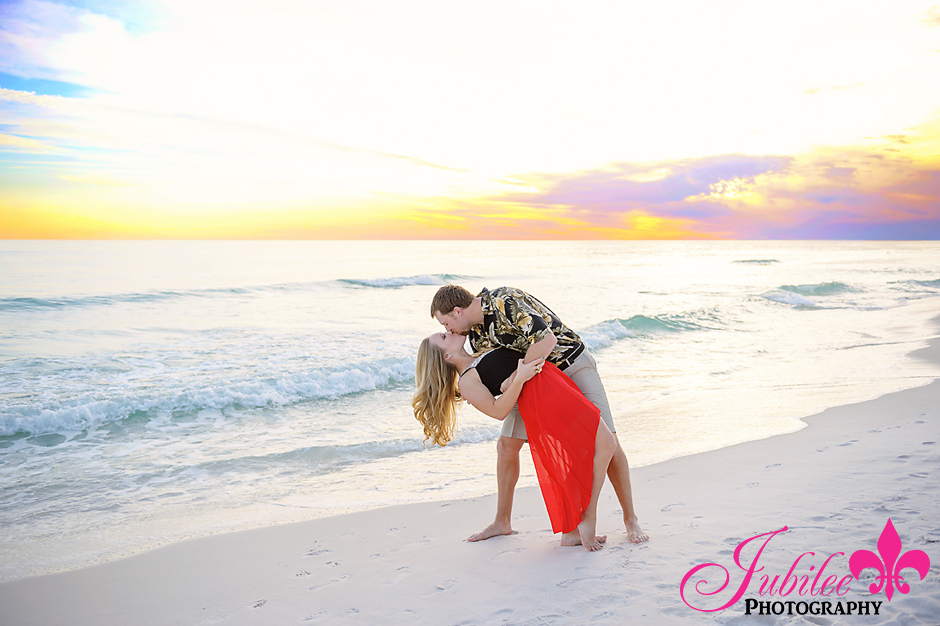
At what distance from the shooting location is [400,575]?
11.1 ft

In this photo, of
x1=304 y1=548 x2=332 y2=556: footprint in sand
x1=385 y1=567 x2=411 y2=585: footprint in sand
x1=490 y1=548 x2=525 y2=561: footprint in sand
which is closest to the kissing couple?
x1=490 y1=548 x2=525 y2=561: footprint in sand

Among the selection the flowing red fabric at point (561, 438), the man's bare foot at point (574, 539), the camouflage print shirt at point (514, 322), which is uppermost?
the camouflage print shirt at point (514, 322)

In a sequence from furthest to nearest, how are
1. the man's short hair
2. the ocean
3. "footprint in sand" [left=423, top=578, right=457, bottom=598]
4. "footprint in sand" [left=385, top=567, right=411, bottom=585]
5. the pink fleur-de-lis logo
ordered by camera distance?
the ocean
the man's short hair
"footprint in sand" [left=385, top=567, right=411, bottom=585]
"footprint in sand" [left=423, top=578, right=457, bottom=598]
the pink fleur-de-lis logo

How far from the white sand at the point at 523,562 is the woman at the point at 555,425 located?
31 cm

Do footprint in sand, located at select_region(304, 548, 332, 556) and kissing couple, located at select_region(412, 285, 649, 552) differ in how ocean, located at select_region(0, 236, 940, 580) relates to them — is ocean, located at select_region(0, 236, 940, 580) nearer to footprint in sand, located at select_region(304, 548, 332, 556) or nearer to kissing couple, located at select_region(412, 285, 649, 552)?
footprint in sand, located at select_region(304, 548, 332, 556)

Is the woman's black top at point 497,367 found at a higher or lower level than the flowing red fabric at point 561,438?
higher

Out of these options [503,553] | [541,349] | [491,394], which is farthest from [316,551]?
[541,349]

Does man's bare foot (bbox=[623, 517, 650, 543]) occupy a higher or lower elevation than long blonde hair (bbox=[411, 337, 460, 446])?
lower

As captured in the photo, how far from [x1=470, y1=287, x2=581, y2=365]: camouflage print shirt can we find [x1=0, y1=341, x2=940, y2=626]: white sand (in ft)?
4.48

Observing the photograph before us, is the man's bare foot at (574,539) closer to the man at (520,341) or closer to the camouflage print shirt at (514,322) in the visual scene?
the man at (520,341)

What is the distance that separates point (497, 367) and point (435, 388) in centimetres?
56

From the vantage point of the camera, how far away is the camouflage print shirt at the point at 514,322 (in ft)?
11.1

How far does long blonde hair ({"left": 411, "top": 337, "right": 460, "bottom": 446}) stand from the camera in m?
3.81

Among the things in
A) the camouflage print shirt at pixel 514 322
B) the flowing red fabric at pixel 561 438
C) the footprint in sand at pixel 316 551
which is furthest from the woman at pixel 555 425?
the footprint in sand at pixel 316 551
